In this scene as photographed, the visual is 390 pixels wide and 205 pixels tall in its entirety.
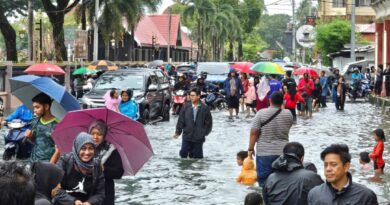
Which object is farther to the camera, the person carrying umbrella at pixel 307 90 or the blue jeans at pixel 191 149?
the person carrying umbrella at pixel 307 90

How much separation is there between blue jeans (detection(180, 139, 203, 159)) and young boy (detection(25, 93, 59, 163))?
20.6ft

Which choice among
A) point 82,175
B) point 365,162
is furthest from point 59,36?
point 82,175

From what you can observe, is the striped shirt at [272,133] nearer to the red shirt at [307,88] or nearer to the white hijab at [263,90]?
the white hijab at [263,90]

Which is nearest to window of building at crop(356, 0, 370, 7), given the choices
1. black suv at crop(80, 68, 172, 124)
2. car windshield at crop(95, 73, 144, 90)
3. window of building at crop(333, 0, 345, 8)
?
window of building at crop(333, 0, 345, 8)

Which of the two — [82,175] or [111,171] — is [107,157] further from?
[82,175]

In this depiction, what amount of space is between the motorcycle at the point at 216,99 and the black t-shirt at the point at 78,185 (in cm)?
2487

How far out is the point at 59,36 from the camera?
157 ft

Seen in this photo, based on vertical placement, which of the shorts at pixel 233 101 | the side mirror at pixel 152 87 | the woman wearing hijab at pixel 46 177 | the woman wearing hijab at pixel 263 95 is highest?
the woman wearing hijab at pixel 46 177

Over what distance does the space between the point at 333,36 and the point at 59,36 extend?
79.2ft

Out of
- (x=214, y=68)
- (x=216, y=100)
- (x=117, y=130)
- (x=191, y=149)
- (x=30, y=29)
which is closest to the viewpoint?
(x=117, y=130)

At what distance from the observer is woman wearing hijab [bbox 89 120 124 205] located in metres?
7.88

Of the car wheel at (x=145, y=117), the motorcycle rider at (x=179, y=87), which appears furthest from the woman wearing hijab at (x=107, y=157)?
the motorcycle rider at (x=179, y=87)

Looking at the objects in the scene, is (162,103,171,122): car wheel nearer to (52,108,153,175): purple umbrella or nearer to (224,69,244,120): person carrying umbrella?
(224,69,244,120): person carrying umbrella

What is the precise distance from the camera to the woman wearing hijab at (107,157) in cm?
788
